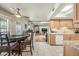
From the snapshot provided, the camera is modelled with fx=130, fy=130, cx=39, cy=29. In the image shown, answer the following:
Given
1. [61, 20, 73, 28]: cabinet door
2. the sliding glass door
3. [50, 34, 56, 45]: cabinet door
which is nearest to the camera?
the sliding glass door

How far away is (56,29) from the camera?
733cm

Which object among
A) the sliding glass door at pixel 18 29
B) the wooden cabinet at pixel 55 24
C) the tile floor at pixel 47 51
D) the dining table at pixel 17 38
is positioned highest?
the wooden cabinet at pixel 55 24

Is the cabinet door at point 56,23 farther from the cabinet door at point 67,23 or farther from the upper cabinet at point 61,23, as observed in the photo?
the cabinet door at point 67,23

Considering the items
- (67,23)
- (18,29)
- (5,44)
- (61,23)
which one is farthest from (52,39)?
(5,44)

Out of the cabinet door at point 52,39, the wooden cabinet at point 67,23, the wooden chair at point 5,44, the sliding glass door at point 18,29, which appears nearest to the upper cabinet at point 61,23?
the wooden cabinet at point 67,23

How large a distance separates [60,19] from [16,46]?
144 inches

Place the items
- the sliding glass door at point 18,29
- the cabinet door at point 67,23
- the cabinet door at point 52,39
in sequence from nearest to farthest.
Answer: the sliding glass door at point 18,29 → the cabinet door at point 52,39 → the cabinet door at point 67,23

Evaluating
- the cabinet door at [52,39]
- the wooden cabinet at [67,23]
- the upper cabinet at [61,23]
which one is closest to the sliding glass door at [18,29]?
the cabinet door at [52,39]

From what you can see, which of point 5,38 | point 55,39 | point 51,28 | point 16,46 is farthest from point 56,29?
point 5,38

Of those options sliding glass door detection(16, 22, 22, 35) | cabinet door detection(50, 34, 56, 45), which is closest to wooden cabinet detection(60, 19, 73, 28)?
cabinet door detection(50, 34, 56, 45)

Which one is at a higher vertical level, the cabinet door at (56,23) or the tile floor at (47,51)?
the cabinet door at (56,23)

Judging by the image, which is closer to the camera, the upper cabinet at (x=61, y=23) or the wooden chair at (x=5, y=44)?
the wooden chair at (x=5, y=44)

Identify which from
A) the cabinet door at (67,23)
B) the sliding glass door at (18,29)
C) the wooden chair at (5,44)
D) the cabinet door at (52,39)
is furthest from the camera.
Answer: the cabinet door at (67,23)

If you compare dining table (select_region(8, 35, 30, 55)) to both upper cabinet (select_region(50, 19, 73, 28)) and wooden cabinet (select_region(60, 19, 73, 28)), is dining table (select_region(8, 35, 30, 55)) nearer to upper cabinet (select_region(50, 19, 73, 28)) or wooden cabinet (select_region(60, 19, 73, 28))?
upper cabinet (select_region(50, 19, 73, 28))
